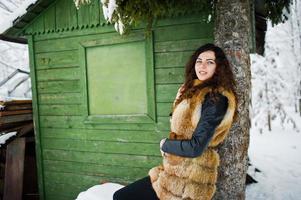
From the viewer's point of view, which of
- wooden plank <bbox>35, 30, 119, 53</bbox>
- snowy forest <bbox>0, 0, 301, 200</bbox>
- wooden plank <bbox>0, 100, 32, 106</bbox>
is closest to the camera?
wooden plank <bbox>35, 30, 119, 53</bbox>

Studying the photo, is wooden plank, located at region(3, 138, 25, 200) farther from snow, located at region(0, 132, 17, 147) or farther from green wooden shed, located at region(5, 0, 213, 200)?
green wooden shed, located at region(5, 0, 213, 200)

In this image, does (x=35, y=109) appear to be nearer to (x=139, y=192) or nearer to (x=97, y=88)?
(x=97, y=88)

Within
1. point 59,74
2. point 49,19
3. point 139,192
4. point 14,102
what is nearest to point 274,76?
point 59,74

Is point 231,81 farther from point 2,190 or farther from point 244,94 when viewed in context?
point 2,190

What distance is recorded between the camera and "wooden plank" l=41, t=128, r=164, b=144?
5258 mm

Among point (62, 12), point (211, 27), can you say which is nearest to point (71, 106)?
point (62, 12)

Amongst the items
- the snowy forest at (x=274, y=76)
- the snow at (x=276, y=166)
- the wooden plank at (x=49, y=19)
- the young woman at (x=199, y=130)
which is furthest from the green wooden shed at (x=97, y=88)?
the snowy forest at (x=274, y=76)

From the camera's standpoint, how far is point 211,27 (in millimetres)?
4719

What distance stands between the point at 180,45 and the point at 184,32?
20cm

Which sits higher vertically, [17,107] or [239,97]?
[239,97]

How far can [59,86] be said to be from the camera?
6.00 m

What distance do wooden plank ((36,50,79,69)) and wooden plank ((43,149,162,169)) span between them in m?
1.59

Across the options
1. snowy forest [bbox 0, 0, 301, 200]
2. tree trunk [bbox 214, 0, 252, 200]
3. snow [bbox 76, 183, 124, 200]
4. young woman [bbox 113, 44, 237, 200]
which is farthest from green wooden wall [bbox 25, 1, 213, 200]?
snowy forest [bbox 0, 0, 301, 200]

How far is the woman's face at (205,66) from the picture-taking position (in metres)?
2.85
